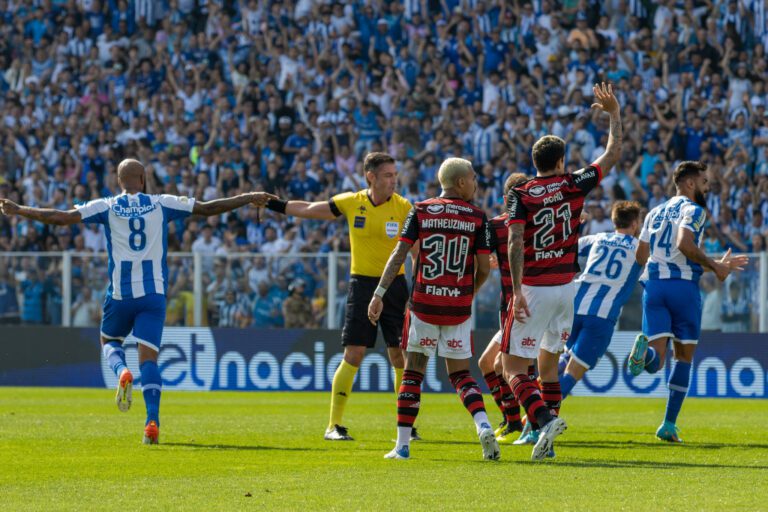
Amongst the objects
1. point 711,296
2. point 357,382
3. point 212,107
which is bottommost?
point 357,382

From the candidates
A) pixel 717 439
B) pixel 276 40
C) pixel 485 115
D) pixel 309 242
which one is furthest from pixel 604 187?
pixel 717 439

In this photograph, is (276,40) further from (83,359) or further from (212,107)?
(83,359)

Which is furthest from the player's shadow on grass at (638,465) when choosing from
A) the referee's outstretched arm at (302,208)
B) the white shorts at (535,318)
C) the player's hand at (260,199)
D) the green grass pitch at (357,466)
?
the player's hand at (260,199)

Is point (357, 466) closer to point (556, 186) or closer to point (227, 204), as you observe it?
point (556, 186)

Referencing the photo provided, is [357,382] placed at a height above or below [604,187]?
below

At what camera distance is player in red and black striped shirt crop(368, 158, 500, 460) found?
9266mm

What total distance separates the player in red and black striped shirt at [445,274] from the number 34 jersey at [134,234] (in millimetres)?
2669

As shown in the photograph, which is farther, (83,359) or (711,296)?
(83,359)

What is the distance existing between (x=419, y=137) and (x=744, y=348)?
772cm

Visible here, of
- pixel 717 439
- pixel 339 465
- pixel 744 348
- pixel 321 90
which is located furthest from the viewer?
pixel 321 90

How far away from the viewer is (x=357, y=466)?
29.7 ft

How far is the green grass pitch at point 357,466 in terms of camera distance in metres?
7.29

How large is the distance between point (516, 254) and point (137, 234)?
11.7 feet

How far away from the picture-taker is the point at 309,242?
2234 centimetres
